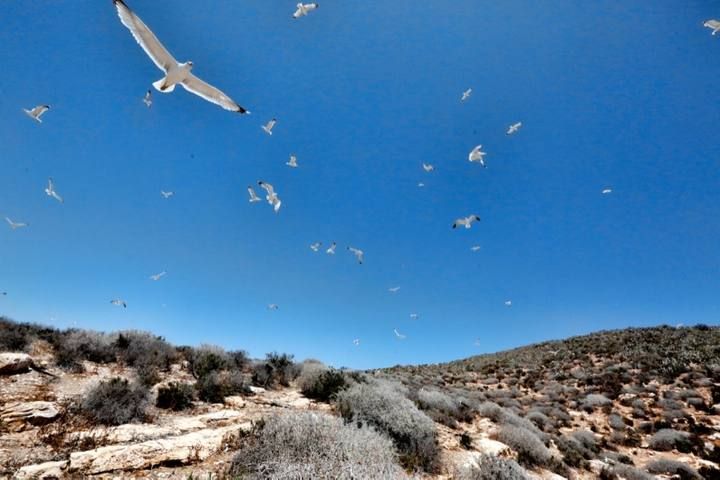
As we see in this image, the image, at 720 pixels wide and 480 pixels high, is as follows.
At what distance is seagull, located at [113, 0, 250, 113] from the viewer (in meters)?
6.68

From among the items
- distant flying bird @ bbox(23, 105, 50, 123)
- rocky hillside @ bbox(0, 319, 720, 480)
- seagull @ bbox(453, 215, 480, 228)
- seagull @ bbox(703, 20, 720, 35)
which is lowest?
rocky hillside @ bbox(0, 319, 720, 480)

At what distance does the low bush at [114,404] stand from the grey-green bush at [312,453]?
3.05 meters

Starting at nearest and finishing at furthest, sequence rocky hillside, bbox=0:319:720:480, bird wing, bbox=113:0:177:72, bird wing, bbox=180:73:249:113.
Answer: rocky hillside, bbox=0:319:720:480, bird wing, bbox=113:0:177:72, bird wing, bbox=180:73:249:113

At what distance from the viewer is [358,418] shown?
23.8 ft

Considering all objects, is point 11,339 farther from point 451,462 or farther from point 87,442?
point 451,462

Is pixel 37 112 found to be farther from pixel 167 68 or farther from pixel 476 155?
pixel 476 155

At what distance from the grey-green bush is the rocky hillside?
0.9 inches

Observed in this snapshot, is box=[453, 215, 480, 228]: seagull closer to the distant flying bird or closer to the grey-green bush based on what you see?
the grey-green bush

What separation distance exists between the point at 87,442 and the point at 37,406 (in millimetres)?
1850

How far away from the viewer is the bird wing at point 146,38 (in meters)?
6.54

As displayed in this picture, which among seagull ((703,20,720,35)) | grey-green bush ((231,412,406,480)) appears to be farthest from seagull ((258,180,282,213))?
seagull ((703,20,720,35))

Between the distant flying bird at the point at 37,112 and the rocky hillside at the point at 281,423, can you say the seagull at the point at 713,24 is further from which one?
the distant flying bird at the point at 37,112

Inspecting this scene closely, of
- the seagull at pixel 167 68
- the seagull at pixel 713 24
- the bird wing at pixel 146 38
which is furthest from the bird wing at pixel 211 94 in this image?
the seagull at pixel 713 24

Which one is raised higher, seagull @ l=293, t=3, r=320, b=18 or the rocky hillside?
seagull @ l=293, t=3, r=320, b=18
